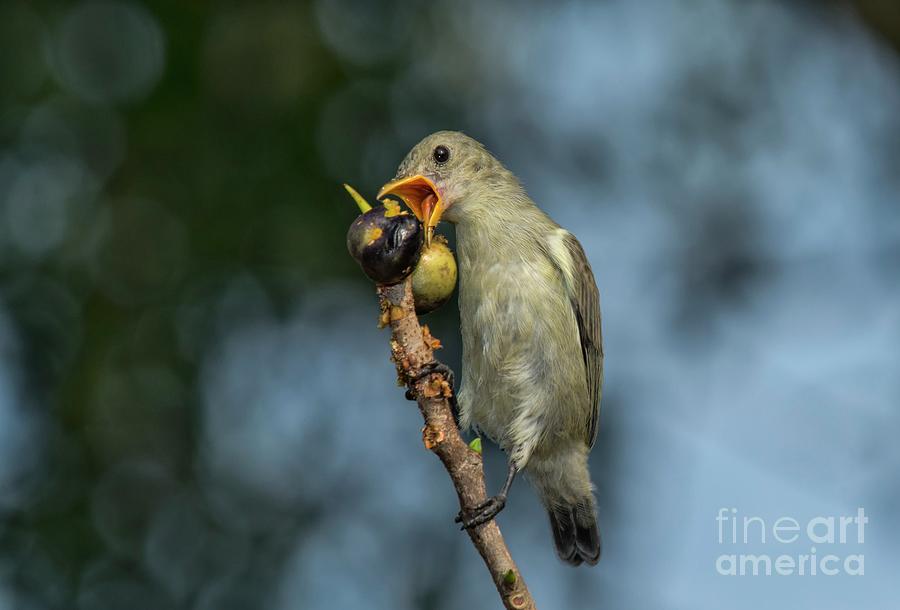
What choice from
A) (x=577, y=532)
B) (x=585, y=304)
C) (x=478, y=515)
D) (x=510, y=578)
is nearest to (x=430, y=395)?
(x=478, y=515)

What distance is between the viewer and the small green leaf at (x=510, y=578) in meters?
2.84

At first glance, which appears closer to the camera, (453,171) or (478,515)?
(478,515)

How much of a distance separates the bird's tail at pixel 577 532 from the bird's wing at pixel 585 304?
1.40 feet

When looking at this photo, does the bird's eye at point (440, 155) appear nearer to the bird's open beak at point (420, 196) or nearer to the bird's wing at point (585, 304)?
the bird's open beak at point (420, 196)

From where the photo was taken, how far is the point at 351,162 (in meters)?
6.52

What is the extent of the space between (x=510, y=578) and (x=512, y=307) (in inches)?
64.8

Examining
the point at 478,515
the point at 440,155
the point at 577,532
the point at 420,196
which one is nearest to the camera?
the point at 478,515

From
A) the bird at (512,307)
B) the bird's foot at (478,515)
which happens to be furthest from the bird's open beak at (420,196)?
the bird's foot at (478,515)

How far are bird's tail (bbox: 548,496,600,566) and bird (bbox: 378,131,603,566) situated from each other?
0.39 metres

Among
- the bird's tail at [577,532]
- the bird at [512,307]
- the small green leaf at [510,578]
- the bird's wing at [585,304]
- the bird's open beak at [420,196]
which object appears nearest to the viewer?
the small green leaf at [510,578]

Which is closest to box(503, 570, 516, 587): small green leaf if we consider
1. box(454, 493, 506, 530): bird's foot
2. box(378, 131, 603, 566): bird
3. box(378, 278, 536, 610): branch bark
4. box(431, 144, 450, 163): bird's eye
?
box(378, 278, 536, 610): branch bark

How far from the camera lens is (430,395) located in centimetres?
292

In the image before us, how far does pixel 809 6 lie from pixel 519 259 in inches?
186

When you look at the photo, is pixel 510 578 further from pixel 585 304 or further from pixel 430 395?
pixel 585 304
